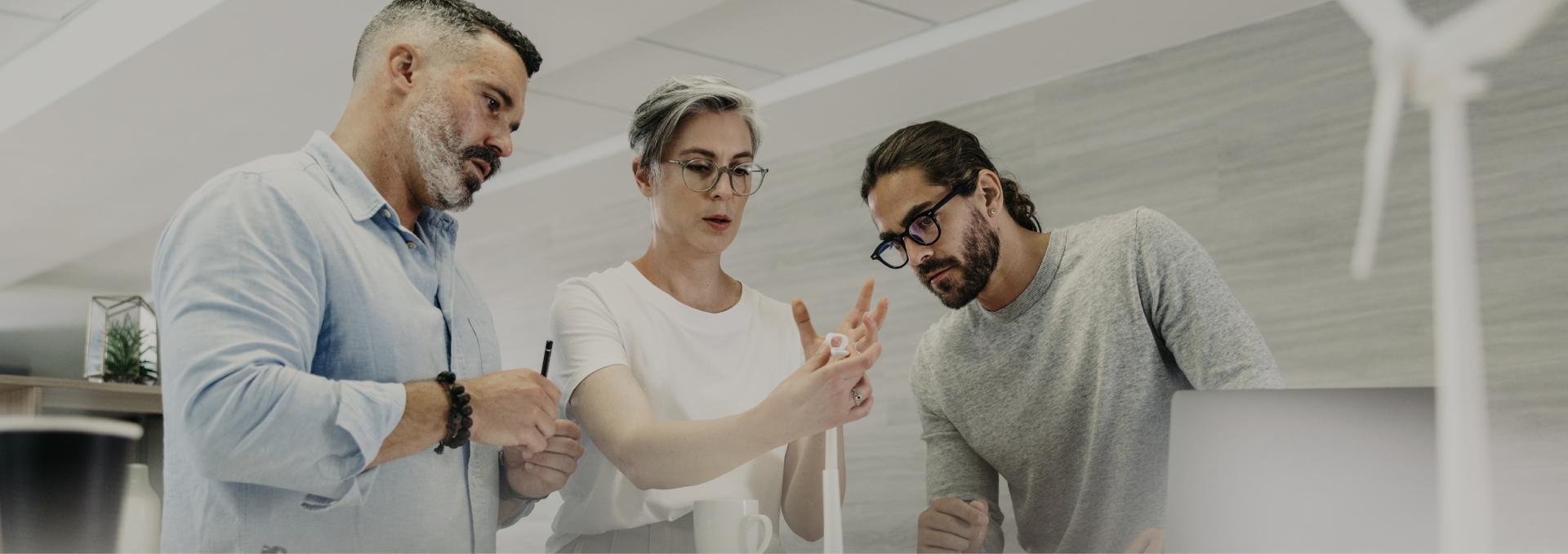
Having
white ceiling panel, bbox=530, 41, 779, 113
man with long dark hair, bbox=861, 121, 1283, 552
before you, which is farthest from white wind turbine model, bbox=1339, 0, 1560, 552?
white ceiling panel, bbox=530, 41, 779, 113

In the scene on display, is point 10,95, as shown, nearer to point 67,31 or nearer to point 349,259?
point 67,31

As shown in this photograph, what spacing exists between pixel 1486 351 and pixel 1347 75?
0.70 metres

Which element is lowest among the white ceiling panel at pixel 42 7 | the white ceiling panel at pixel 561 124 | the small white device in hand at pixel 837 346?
the small white device in hand at pixel 837 346

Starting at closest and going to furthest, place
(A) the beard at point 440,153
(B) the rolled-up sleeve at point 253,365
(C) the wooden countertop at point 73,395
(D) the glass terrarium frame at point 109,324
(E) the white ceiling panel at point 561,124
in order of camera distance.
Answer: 1. (B) the rolled-up sleeve at point 253,365
2. (A) the beard at point 440,153
3. (E) the white ceiling panel at point 561,124
4. (C) the wooden countertop at point 73,395
5. (D) the glass terrarium frame at point 109,324

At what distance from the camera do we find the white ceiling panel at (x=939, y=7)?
3166 millimetres

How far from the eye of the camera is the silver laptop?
3.45 feet

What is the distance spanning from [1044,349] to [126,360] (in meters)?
4.61

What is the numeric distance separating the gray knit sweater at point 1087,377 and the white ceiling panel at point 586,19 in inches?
51.3

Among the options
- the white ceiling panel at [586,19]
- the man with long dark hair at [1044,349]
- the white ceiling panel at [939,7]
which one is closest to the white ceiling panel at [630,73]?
the white ceiling panel at [586,19]

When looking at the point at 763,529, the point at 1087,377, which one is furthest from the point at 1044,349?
the point at 763,529

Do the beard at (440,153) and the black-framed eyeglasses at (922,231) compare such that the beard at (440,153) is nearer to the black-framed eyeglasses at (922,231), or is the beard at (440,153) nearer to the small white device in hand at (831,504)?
the small white device in hand at (831,504)

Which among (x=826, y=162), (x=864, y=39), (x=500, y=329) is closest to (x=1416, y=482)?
(x=864, y=39)

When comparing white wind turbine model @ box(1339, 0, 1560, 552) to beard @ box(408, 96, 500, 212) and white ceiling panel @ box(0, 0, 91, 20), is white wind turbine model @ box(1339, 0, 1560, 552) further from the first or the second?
white ceiling panel @ box(0, 0, 91, 20)

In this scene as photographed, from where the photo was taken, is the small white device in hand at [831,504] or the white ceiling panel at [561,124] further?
the white ceiling panel at [561,124]
